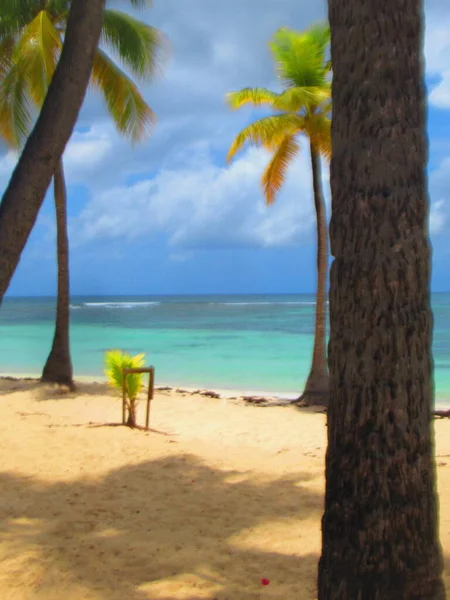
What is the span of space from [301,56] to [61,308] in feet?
25.3

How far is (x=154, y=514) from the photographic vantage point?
219 inches

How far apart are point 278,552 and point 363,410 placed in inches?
80.0

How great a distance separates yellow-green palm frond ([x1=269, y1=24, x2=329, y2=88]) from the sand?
8564 millimetres

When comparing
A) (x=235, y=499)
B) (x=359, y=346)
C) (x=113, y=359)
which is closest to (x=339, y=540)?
(x=359, y=346)

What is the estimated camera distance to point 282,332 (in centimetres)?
4369

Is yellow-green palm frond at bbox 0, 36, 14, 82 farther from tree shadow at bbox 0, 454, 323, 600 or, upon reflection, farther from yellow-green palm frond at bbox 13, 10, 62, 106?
tree shadow at bbox 0, 454, 323, 600

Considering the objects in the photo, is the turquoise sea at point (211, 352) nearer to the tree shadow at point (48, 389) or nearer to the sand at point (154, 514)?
the tree shadow at point (48, 389)

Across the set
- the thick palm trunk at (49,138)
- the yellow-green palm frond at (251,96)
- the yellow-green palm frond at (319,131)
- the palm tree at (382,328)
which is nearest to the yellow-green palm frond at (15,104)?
the yellow-green palm frond at (251,96)

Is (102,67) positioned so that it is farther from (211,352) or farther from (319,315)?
(211,352)

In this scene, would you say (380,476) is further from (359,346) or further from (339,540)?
(359,346)

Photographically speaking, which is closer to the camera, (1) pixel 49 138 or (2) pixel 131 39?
(1) pixel 49 138

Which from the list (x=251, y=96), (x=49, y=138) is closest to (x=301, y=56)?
(x=251, y=96)

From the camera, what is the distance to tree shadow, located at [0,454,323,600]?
3.97 metres

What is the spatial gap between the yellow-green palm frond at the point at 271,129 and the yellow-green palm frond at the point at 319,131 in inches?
7.6
